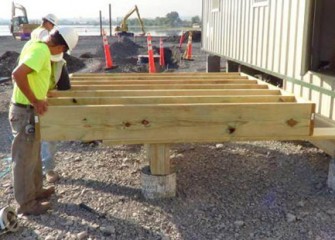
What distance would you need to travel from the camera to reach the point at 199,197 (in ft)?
15.0

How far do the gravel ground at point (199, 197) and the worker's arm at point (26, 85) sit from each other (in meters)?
1.16

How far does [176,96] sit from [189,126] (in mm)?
594

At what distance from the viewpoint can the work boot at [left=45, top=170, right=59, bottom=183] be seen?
5.09 meters

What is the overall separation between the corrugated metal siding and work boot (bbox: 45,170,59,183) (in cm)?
341

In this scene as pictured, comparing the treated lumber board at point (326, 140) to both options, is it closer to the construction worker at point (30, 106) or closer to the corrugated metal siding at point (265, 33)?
the corrugated metal siding at point (265, 33)

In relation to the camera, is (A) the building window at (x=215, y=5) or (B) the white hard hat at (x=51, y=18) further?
(A) the building window at (x=215, y=5)

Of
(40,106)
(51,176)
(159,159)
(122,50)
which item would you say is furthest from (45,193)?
(122,50)

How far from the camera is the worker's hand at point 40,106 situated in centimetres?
382

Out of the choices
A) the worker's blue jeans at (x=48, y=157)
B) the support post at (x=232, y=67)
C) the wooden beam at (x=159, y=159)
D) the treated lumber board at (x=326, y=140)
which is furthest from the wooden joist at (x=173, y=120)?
the support post at (x=232, y=67)

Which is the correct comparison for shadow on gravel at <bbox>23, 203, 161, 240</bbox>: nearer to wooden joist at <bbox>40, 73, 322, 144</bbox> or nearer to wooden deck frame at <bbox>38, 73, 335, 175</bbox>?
wooden deck frame at <bbox>38, 73, 335, 175</bbox>

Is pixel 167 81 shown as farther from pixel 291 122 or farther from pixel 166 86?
pixel 291 122

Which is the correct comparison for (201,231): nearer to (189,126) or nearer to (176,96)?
(189,126)

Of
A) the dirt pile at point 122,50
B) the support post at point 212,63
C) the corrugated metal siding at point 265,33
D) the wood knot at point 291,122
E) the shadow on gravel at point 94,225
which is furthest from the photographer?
the dirt pile at point 122,50

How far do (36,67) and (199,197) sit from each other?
2148mm
